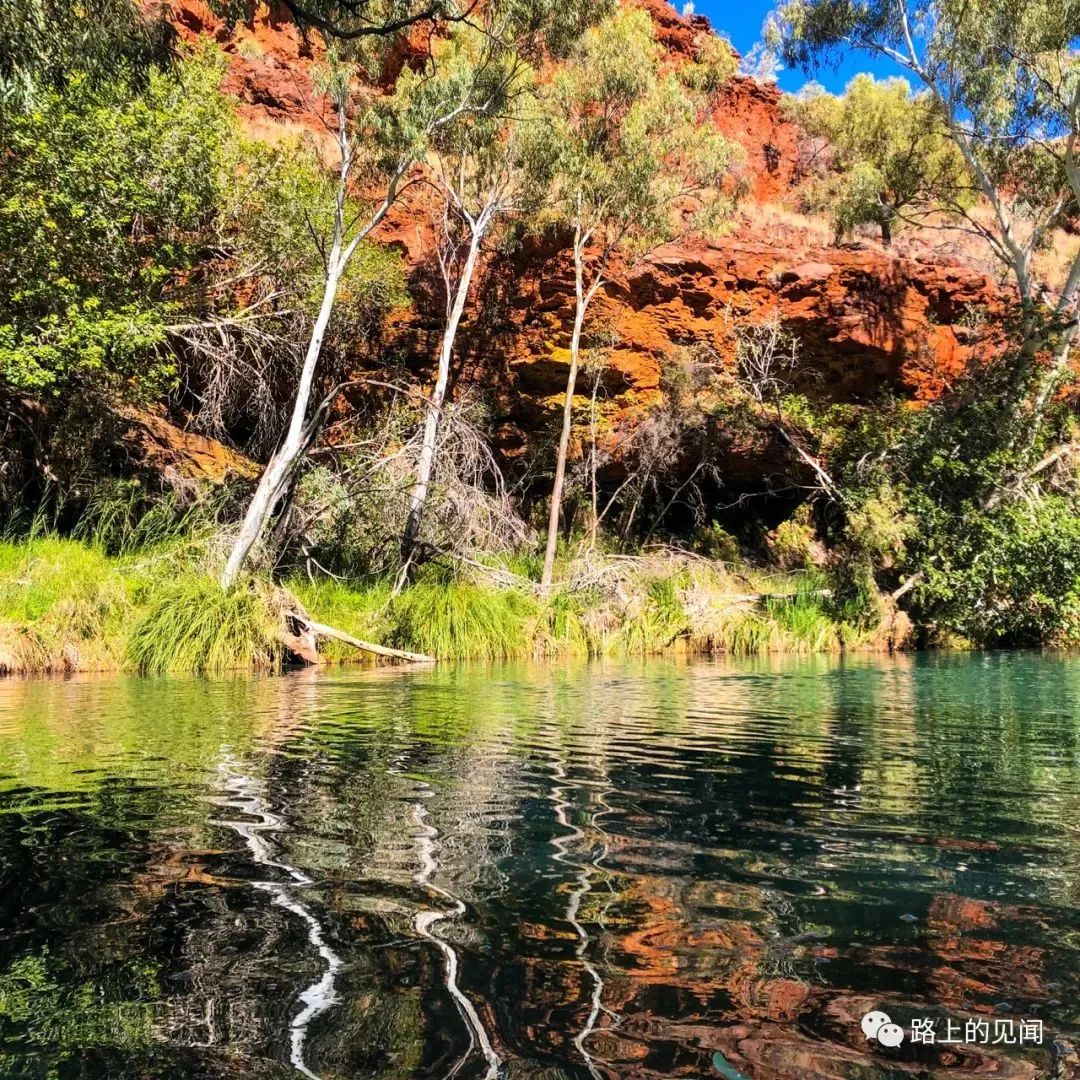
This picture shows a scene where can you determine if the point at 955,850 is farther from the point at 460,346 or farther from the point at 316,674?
the point at 460,346

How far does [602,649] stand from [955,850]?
11.7 m

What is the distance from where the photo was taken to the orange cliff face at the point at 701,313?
2048 centimetres

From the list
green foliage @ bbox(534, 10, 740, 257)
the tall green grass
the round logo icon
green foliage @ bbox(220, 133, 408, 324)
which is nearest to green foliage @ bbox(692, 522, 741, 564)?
the tall green grass

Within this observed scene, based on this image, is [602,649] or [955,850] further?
[602,649]

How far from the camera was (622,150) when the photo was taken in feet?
60.6

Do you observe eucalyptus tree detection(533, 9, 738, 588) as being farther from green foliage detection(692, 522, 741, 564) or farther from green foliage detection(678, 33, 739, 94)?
green foliage detection(692, 522, 741, 564)

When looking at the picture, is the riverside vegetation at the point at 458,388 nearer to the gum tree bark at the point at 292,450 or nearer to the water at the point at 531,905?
the gum tree bark at the point at 292,450

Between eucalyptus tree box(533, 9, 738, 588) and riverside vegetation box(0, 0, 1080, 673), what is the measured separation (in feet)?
0.24

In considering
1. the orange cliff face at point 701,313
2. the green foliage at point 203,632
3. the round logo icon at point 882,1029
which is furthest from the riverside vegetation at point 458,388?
the round logo icon at point 882,1029

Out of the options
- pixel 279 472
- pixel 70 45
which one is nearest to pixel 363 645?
pixel 279 472

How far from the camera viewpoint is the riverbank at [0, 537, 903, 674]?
10.6 metres

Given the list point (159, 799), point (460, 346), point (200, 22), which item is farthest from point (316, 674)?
point (200, 22)

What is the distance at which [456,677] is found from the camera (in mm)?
9797

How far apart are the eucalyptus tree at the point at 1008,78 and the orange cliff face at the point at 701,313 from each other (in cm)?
193
